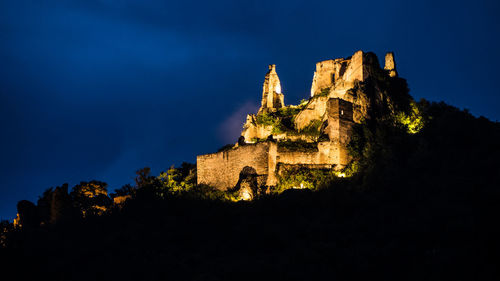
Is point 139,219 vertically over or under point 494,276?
over

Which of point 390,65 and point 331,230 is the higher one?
point 390,65

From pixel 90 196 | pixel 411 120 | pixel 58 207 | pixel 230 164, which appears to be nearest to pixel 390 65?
pixel 411 120

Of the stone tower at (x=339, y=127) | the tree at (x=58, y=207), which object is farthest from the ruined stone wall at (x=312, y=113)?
the tree at (x=58, y=207)

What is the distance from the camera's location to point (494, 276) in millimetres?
13742

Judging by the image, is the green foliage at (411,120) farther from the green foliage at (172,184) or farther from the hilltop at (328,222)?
the green foliage at (172,184)

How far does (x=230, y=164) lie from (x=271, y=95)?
19.2 m

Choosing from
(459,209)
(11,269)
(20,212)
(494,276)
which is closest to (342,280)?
(494,276)

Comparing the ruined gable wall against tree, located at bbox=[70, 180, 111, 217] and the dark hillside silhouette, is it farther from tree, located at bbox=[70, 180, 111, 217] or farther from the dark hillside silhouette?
tree, located at bbox=[70, 180, 111, 217]

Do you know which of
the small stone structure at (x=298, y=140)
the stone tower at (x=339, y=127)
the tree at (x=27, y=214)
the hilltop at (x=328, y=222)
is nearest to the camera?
the hilltop at (x=328, y=222)

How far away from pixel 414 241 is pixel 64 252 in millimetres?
18332

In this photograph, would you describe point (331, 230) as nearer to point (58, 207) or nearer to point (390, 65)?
point (58, 207)

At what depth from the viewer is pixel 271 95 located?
185 feet

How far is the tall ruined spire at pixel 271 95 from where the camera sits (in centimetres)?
5588

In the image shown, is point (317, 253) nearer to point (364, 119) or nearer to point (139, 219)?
point (139, 219)
